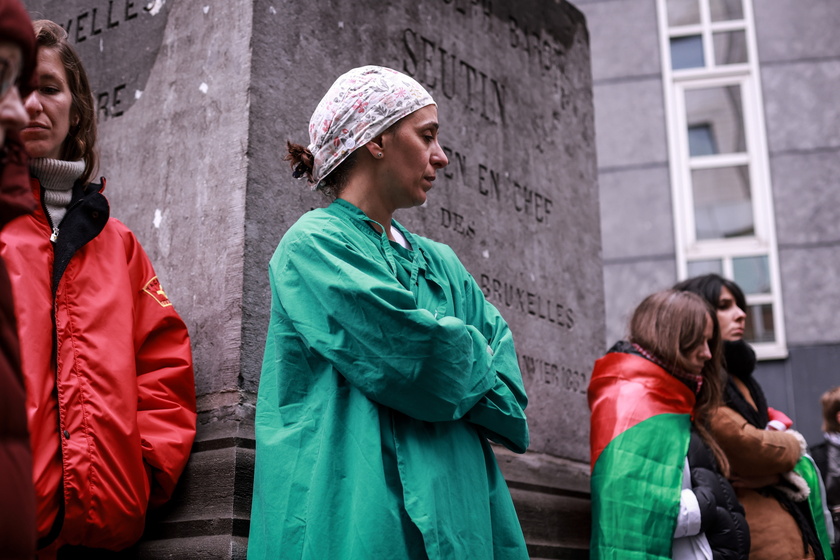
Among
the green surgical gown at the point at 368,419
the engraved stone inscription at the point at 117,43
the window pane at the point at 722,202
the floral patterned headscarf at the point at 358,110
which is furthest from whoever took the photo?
the window pane at the point at 722,202

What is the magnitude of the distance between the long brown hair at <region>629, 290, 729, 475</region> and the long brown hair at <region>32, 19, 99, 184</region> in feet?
7.43

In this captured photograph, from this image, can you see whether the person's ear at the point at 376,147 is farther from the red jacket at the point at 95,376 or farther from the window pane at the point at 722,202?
the window pane at the point at 722,202

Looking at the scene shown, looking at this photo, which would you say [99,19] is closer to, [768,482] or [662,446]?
[662,446]

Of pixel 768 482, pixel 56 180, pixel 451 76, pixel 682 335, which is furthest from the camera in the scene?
pixel 451 76

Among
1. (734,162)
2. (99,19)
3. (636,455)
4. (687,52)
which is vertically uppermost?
(687,52)

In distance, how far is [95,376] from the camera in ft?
8.28

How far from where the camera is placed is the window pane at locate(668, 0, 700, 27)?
38.4 ft

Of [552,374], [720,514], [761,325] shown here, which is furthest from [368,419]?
[761,325]

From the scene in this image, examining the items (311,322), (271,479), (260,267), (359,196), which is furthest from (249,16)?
(271,479)

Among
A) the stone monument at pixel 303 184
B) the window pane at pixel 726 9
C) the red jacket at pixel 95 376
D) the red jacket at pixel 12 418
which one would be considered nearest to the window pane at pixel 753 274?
the window pane at pixel 726 9

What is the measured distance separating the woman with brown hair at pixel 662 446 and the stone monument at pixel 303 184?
426 mm

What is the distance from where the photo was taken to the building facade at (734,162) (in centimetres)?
1057

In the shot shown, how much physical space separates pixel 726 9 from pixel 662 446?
9121mm

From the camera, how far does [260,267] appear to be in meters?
3.24
